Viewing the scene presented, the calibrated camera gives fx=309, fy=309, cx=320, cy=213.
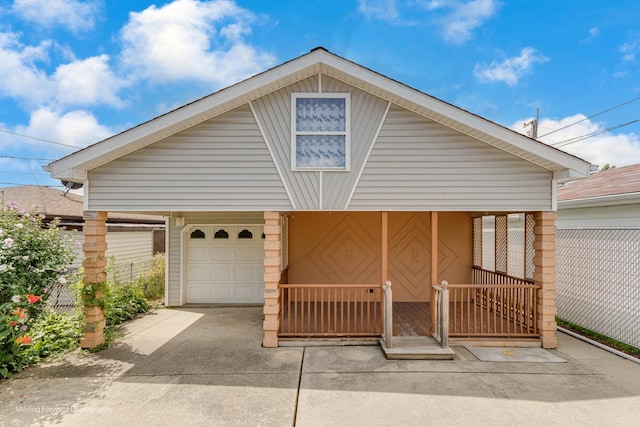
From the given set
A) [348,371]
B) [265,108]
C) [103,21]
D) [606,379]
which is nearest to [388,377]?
[348,371]

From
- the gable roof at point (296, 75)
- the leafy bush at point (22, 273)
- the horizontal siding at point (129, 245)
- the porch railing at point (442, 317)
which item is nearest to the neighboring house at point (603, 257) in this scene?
the gable roof at point (296, 75)

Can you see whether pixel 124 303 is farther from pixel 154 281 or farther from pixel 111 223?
pixel 111 223

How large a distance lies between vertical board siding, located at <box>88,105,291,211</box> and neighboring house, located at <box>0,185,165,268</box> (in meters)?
5.10

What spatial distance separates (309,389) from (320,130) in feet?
13.2

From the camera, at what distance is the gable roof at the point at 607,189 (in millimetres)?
5873

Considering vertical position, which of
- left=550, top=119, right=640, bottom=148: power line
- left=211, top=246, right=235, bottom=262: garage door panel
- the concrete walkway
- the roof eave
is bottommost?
the concrete walkway

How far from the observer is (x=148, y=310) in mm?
7902

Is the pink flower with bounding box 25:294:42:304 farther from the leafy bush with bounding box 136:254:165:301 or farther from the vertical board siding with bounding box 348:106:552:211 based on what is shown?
the vertical board siding with bounding box 348:106:552:211

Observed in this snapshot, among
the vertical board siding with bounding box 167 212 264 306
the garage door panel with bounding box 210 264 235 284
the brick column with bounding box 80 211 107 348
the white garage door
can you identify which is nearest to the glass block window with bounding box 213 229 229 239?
the white garage door

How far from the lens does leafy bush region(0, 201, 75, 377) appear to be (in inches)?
172

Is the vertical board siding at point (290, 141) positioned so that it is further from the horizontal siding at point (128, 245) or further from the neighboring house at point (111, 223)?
the neighboring house at point (111, 223)

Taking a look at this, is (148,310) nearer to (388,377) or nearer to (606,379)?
(388,377)

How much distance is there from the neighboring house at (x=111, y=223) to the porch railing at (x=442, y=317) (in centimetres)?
946

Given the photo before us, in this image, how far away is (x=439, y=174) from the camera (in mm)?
5449
